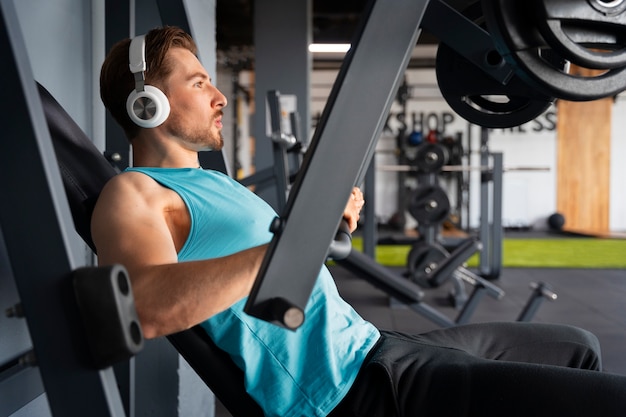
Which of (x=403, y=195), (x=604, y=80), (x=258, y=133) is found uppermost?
(x=604, y=80)

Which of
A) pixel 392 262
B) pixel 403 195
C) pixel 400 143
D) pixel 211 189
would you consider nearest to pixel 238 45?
pixel 400 143

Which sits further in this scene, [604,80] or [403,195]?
[403,195]

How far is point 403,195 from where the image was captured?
923 cm

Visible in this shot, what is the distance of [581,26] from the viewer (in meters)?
0.68

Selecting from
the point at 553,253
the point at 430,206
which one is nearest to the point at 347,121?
the point at 430,206

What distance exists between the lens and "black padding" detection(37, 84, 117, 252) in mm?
945

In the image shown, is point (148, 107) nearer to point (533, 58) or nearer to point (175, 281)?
point (175, 281)

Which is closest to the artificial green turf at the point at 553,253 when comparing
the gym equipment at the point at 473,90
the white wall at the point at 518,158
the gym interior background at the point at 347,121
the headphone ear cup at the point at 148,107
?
the gym interior background at the point at 347,121

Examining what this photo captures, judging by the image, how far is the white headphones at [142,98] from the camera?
100 centimetres

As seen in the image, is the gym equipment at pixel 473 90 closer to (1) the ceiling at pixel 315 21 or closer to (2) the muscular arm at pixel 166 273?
(2) the muscular arm at pixel 166 273

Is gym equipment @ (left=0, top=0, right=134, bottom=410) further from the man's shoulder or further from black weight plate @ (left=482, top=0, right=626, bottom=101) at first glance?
black weight plate @ (left=482, top=0, right=626, bottom=101)

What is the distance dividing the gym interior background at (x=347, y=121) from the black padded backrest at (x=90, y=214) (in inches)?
3.7

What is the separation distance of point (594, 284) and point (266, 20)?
3592 mm

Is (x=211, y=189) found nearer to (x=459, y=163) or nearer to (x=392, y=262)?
(x=392, y=262)
